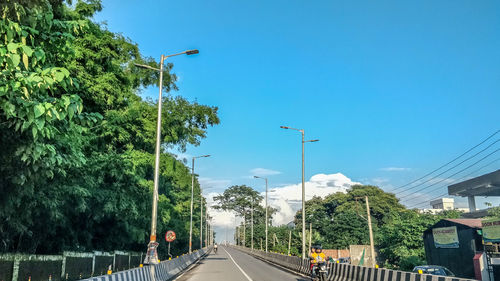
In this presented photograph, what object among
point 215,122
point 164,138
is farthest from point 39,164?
point 215,122

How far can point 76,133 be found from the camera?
13.7 m

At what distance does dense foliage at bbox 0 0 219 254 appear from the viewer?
20.7ft

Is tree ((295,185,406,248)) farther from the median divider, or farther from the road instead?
the median divider

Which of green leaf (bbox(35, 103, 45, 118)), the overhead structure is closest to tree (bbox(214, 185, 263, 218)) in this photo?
the overhead structure

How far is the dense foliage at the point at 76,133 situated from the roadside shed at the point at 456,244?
23.7 meters

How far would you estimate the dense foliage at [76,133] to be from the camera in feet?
20.7

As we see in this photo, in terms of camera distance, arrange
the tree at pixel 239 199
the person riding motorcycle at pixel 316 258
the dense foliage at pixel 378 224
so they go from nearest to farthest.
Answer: the person riding motorcycle at pixel 316 258, the dense foliage at pixel 378 224, the tree at pixel 239 199

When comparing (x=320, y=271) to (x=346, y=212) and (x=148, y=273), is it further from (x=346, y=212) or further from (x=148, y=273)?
(x=346, y=212)

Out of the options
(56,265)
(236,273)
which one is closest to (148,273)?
(56,265)

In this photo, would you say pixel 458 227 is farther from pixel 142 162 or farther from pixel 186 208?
pixel 186 208

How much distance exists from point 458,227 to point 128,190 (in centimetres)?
2914

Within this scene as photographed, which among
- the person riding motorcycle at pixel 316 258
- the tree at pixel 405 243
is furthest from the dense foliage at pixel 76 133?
the tree at pixel 405 243

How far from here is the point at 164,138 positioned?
27.4m

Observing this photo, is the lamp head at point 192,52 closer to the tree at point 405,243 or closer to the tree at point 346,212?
the tree at point 405,243
